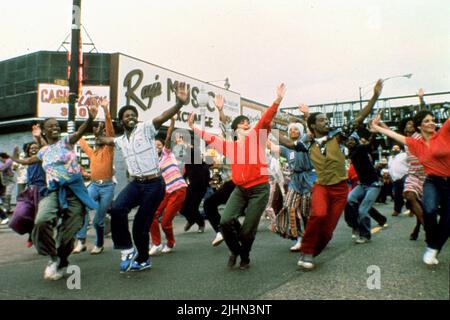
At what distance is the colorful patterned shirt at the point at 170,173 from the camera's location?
6.78 meters

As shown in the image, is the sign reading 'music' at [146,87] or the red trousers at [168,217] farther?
the sign reading 'music' at [146,87]

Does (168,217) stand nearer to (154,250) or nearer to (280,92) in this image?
(154,250)

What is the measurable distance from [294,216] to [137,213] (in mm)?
2332

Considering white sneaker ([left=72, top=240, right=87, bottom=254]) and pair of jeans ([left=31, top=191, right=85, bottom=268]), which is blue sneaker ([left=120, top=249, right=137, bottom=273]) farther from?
white sneaker ([left=72, top=240, right=87, bottom=254])

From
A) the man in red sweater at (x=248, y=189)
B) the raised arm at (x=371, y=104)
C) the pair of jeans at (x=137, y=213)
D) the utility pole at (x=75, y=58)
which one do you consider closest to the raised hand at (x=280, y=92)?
the man in red sweater at (x=248, y=189)

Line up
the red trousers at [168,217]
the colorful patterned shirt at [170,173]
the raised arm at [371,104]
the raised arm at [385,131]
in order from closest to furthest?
the raised arm at [385,131], the raised arm at [371,104], the red trousers at [168,217], the colorful patterned shirt at [170,173]

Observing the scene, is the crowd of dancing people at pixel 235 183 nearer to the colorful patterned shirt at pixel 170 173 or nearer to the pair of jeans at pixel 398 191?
the colorful patterned shirt at pixel 170 173

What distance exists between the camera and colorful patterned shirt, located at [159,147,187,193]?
22.2 ft

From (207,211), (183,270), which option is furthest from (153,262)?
(207,211)

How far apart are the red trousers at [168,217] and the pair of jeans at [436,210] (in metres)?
3.60

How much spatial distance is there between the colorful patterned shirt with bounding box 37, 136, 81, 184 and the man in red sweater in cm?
184

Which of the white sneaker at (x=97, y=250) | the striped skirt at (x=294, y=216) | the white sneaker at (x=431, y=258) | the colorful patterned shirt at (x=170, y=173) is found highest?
the colorful patterned shirt at (x=170, y=173)

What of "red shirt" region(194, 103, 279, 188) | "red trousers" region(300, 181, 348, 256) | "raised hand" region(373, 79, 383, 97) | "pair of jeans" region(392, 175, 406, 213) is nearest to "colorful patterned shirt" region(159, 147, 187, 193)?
"red shirt" region(194, 103, 279, 188)
